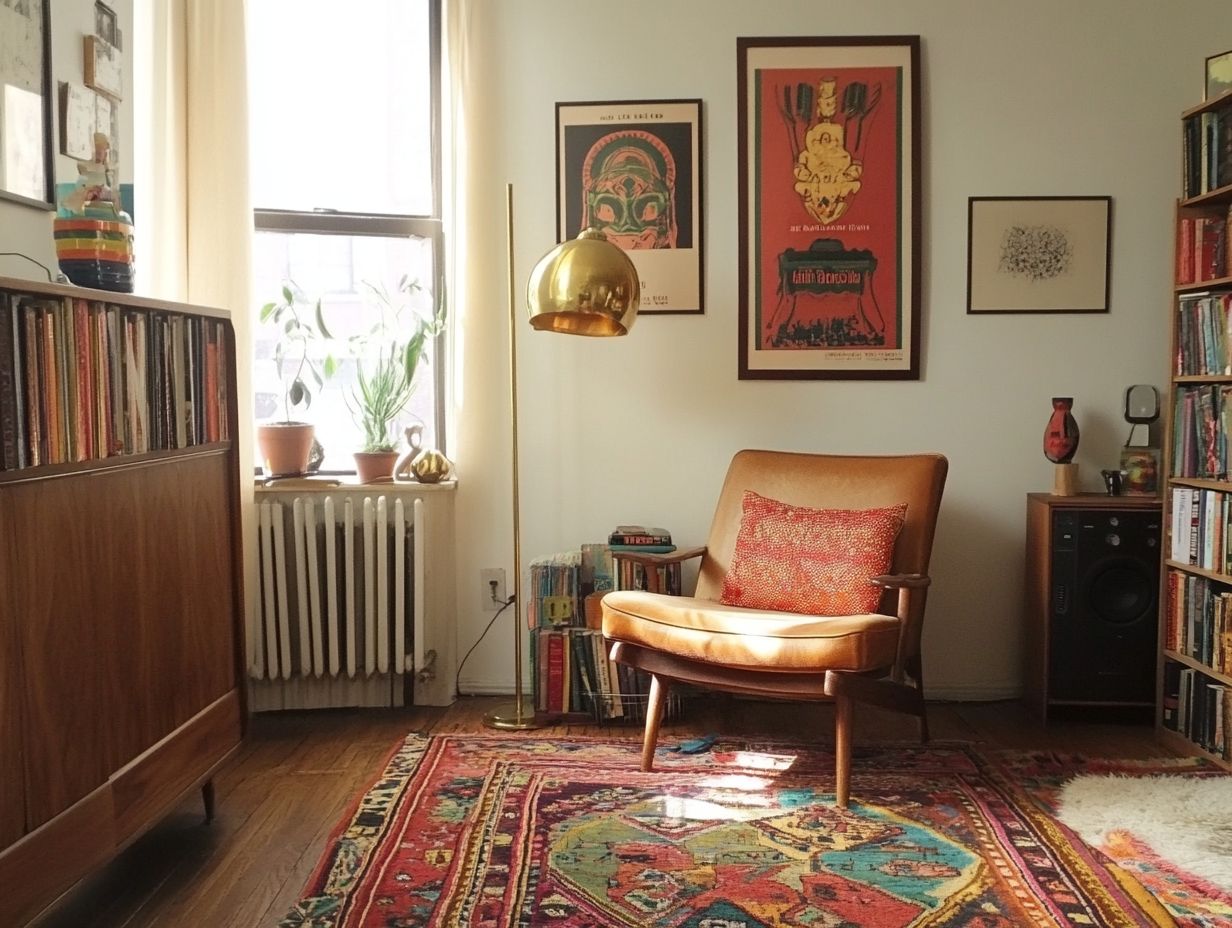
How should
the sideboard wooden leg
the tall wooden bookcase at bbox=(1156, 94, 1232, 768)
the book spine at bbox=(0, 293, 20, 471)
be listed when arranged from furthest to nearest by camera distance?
the tall wooden bookcase at bbox=(1156, 94, 1232, 768) → the sideboard wooden leg → the book spine at bbox=(0, 293, 20, 471)

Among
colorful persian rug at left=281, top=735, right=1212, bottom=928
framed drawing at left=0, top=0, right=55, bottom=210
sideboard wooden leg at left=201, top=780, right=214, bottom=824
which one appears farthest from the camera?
sideboard wooden leg at left=201, top=780, right=214, bottom=824

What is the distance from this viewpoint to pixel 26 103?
2.30 meters

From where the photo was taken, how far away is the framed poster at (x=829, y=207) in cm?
348

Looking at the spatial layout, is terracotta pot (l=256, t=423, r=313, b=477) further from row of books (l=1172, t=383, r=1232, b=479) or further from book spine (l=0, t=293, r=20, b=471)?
row of books (l=1172, t=383, r=1232, b=479)

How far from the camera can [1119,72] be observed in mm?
3461

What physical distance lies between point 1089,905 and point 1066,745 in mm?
1122

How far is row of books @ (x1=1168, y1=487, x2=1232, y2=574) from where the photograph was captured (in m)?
2.92

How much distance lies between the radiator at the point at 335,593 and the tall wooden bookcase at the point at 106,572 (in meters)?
0.74

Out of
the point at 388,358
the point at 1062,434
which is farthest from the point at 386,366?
the point at 1062,434

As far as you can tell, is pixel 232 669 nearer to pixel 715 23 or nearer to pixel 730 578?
pixel 730 578

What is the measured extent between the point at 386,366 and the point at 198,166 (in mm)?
833

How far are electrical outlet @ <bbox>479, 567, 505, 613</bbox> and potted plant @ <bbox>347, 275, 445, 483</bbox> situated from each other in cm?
48

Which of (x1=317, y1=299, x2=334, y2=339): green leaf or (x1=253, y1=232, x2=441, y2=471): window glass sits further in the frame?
(x1=253, y1=232, x2=441, y2=471): window glass

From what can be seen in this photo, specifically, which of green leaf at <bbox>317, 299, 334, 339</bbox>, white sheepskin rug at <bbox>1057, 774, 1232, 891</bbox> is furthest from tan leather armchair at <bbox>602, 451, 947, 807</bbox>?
green leaf at <bbox>317, 299, 334, 339</bbox>
